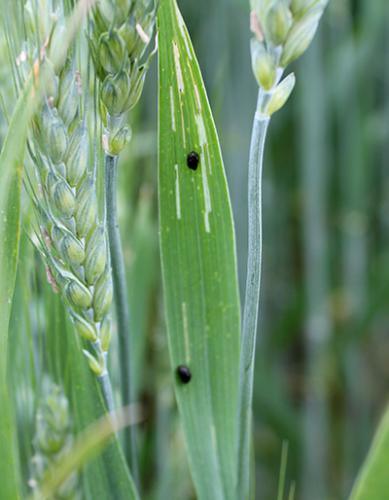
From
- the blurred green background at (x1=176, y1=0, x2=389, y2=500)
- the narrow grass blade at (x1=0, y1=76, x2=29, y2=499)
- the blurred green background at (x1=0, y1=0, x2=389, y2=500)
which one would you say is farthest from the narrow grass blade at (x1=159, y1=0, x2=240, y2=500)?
the blurred green background at (x1=176, y1=0, x2=389, y2=500)

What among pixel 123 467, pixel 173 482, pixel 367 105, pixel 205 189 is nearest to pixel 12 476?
pixel 123 467

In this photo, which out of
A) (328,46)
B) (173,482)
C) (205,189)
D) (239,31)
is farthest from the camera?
(328,46)

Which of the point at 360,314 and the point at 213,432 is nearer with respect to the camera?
the point at 213,432

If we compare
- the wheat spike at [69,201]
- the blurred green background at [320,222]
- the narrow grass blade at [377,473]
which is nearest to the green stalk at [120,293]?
the wheat spike at [69,201]

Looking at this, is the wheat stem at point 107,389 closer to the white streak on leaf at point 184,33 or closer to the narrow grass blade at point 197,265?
the narrow grass blade at point 197,265

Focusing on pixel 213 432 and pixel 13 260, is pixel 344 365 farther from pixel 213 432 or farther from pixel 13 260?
pixel 13 260

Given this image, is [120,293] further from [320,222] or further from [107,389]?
[320,222]
